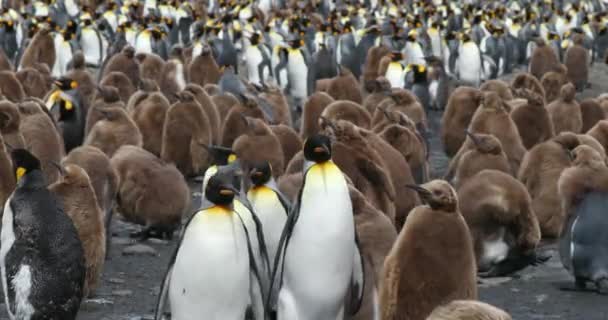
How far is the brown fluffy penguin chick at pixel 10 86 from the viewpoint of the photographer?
9867mm

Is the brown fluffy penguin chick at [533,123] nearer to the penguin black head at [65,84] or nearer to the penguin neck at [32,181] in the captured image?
the penguin black head at [65,84]

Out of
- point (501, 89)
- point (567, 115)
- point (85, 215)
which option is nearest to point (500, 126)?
point (567, 115)

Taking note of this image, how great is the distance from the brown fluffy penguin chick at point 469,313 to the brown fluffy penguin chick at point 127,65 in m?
10.4

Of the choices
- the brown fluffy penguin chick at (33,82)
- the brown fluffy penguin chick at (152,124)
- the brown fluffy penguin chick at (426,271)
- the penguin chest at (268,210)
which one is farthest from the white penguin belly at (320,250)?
the brown fluffy penguin chick at (33,82)

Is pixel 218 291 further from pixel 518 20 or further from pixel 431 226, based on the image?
pixel 518 20

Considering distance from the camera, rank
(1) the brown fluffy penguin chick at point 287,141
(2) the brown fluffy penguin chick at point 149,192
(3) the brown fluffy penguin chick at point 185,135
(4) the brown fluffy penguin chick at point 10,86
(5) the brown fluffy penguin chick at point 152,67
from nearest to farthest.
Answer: (2) the brown fluffy penguin chick at point 149,192 < (1) the brown fluffy penguin chick at point 287,141 < (3) the brown fluffy penguin chick at point 185,135 < (4) the brown fluffy penguin chick at point 10,86 < (5) the brown fluffy penguin chick at point 152,67

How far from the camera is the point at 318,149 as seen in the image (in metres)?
4.44

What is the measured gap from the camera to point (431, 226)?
4.56 m

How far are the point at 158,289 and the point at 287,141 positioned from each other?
2.38 meters

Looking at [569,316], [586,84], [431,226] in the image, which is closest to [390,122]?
[569,316]

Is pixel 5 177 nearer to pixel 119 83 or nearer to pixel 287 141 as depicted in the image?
pixel 287 141

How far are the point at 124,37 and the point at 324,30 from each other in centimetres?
379

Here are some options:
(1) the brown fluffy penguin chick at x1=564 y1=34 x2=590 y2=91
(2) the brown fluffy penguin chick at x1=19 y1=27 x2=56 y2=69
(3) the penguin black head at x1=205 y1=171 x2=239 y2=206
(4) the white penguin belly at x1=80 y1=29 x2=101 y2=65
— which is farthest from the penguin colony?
(4) the white penguin belly at x1=80 y1=29 x2=101 y2=65

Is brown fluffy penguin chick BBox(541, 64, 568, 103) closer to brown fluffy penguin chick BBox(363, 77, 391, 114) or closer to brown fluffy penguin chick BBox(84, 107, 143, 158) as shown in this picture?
brown fluffy penguin chick BBox(363, 77, 391, 114)
